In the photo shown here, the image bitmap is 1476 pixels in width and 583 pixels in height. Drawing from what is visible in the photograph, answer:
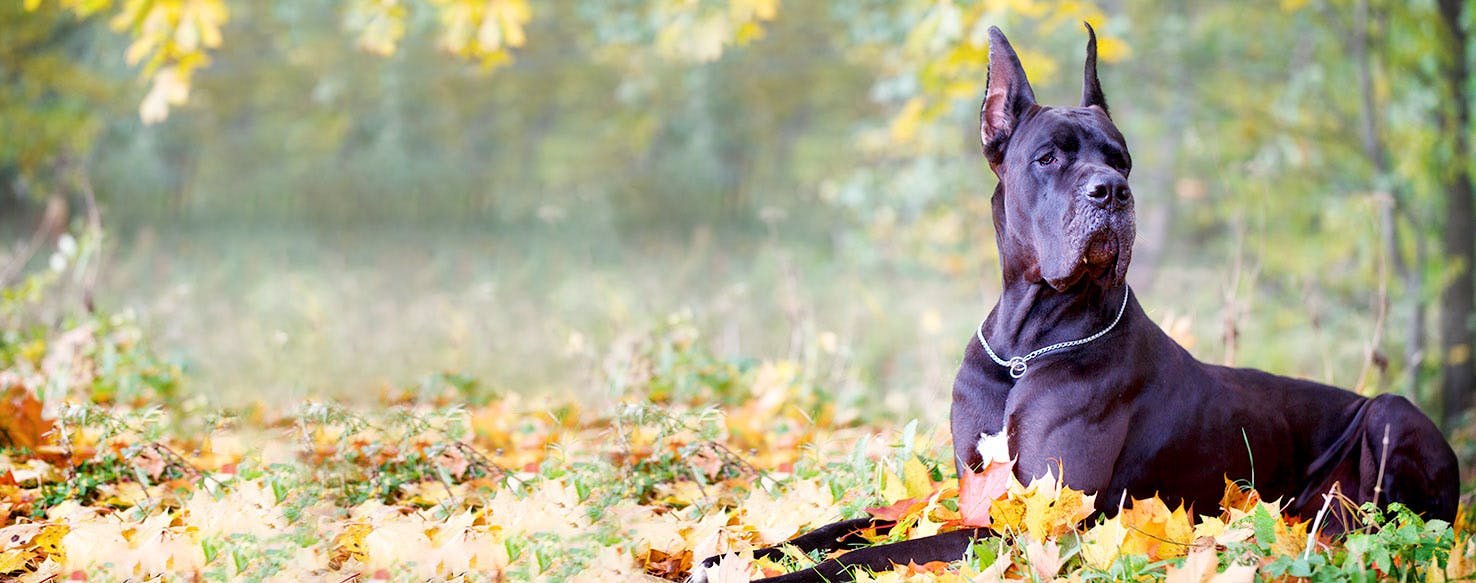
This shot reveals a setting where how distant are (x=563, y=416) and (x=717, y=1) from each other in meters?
2.79

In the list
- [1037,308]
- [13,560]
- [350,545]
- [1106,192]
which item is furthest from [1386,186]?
[13,560]

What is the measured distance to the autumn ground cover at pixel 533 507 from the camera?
8.20 ft

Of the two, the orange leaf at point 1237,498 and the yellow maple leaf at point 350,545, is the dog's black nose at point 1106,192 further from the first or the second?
the yellow maple leaf at point 350,545

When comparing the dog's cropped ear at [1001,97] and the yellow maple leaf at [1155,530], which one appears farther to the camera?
the dog's cropped ear at [1001,97]

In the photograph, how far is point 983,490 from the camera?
9.03 feet

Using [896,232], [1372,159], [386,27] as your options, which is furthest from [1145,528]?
[896,232]

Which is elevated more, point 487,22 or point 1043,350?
point 487,22

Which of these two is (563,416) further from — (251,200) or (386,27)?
(251,200)

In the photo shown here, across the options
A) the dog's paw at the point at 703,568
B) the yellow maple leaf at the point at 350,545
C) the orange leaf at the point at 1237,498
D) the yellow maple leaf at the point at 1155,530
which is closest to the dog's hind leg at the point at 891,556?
the dog's paw at the point at 703,568

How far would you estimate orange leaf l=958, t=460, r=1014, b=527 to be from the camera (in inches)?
107

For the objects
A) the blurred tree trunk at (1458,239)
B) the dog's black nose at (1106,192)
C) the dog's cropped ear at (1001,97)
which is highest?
the dog's cropped ear at (1001,97)

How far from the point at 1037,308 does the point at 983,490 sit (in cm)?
51

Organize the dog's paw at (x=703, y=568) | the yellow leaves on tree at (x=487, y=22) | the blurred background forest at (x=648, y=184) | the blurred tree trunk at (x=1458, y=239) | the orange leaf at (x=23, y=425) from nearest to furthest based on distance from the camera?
1. the dog's paw at (x=703, y=568)
2. the orange leaf at (x=23, y=425)
3. the yellow leaves on tree at (x=487, y=22)
4. the blurred background forest at (x=648, y=184)
5. the blurred tree trunk at (x=1458, y=239)

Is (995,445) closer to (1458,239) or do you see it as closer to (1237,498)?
(1237,498)
